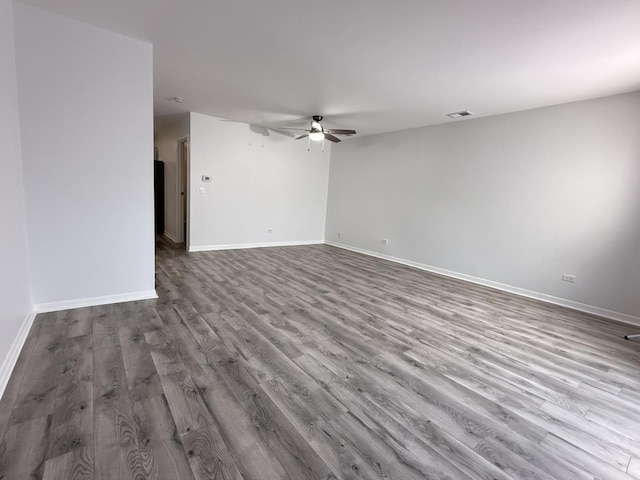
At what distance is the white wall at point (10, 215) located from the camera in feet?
6.29

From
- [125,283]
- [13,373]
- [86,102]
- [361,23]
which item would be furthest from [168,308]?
[361,23]

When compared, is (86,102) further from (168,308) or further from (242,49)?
(168,308)

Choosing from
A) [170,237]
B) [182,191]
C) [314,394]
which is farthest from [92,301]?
[170,237]

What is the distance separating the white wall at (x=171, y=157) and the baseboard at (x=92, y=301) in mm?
3581

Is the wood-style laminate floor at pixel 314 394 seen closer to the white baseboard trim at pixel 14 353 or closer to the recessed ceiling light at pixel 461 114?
the white baseboard trim at pixel 14 353

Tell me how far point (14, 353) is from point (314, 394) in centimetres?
210

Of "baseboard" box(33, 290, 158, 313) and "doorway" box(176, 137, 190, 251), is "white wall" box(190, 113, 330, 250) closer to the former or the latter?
"doorway" box(176, 137, 190, 251)

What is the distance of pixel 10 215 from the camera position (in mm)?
2129

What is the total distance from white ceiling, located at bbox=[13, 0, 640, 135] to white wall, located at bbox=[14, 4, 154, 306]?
273mm

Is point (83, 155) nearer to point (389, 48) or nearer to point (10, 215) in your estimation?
point (10, 215)

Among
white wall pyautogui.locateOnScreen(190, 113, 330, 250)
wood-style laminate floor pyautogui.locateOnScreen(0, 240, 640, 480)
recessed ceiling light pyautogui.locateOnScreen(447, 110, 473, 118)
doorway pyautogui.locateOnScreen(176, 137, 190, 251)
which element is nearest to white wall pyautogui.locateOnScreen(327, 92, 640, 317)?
recessed ceiling light pyautogui.locateOnScreen(447, 110, 473, 118)

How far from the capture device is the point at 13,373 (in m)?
1.88

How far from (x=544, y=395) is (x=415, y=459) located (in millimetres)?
1274

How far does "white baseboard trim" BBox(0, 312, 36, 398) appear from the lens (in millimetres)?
1774
